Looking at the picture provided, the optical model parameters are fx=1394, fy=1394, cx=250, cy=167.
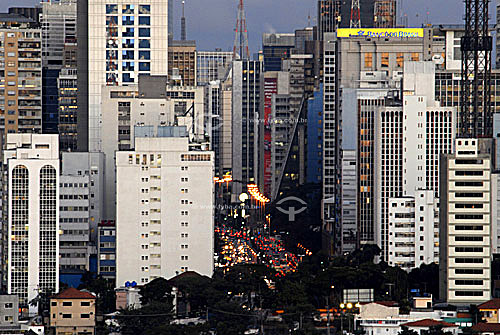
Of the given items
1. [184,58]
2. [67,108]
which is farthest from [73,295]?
[184,58]

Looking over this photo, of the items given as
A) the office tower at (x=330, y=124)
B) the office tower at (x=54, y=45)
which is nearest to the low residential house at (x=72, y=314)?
the office tower at (x=330, y=124)

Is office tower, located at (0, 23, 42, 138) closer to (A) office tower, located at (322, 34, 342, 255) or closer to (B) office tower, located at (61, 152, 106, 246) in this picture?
(A) office tower, located at (322, 34, 342, 255)

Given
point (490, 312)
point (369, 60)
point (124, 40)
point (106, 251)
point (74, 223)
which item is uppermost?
point (124, 40)

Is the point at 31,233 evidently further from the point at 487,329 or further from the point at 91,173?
the point at 487,329

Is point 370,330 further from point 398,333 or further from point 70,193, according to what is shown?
point 70,193

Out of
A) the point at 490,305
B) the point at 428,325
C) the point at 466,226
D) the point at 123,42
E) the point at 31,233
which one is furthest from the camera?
the point at 123,42
